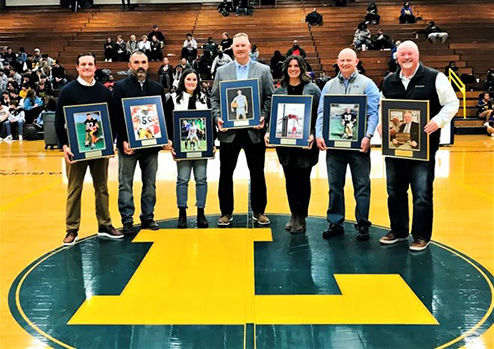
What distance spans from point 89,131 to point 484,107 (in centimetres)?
1485

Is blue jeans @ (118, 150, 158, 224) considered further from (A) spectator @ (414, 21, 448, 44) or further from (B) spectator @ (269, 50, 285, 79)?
(A) spectator @ (414, 21, 448, 44)

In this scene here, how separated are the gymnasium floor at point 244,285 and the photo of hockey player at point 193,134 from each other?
91 cm

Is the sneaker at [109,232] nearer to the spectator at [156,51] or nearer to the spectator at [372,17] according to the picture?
the spectator at [156,51]

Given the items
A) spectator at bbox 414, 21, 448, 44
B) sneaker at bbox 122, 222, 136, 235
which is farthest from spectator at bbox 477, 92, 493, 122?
sneaker at bbox 122, 222, 136, 235

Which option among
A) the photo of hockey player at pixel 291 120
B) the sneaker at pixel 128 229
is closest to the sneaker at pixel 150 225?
the sneaker at pixel 128 229

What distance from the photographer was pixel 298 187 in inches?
222

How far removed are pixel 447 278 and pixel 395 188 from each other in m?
1.11

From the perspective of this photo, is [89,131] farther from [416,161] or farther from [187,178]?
[416,161]

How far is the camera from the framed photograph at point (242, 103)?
561 centimetres

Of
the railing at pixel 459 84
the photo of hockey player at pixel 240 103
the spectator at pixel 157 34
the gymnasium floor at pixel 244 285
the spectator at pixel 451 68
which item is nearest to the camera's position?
the gymnasium floor at pixel 244 285

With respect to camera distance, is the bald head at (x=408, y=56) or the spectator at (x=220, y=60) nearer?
the bald head at (x=408, y=56)

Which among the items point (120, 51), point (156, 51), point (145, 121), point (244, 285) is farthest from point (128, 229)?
point (120, 51)

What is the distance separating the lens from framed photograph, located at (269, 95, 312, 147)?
543cm

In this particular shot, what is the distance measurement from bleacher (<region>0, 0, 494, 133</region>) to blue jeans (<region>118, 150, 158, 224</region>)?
1507cm
